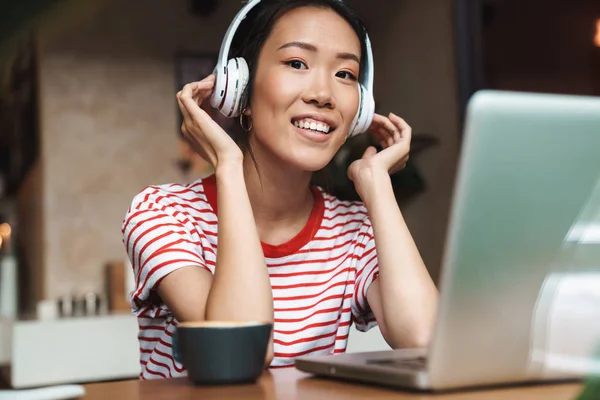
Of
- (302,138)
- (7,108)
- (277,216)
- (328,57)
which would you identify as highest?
(7,108)

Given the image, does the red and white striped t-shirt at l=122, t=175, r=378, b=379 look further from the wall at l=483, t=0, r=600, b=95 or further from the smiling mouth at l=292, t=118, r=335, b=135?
the wall at l=483, t=0, r=600, b=95

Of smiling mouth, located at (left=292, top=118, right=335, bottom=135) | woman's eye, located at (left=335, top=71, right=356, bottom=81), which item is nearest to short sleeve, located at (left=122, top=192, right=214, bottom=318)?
smiling mouth, located at (left=292, top=118, right=335, bottom=135)

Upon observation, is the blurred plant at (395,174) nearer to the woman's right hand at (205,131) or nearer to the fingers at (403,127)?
the fingers at (403,127)

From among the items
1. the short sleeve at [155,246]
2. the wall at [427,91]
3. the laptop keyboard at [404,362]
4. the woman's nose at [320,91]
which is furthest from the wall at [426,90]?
the laptop keyboard at [404,362]

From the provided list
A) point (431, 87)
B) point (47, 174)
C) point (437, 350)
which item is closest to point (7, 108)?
point (47, 174)

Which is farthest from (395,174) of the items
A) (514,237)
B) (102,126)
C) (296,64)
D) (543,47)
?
(514,237)

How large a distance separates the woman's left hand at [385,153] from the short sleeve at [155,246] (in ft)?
0.86

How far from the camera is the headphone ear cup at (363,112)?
4.23 ft

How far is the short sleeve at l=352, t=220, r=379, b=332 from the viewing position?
4.08 ft

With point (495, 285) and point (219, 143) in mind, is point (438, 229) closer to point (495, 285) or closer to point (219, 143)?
point (219, 143)

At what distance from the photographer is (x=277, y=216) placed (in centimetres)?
132

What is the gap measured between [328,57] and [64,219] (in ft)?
6.53

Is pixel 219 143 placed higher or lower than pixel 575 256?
higher

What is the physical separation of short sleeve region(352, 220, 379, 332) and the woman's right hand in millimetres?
298
